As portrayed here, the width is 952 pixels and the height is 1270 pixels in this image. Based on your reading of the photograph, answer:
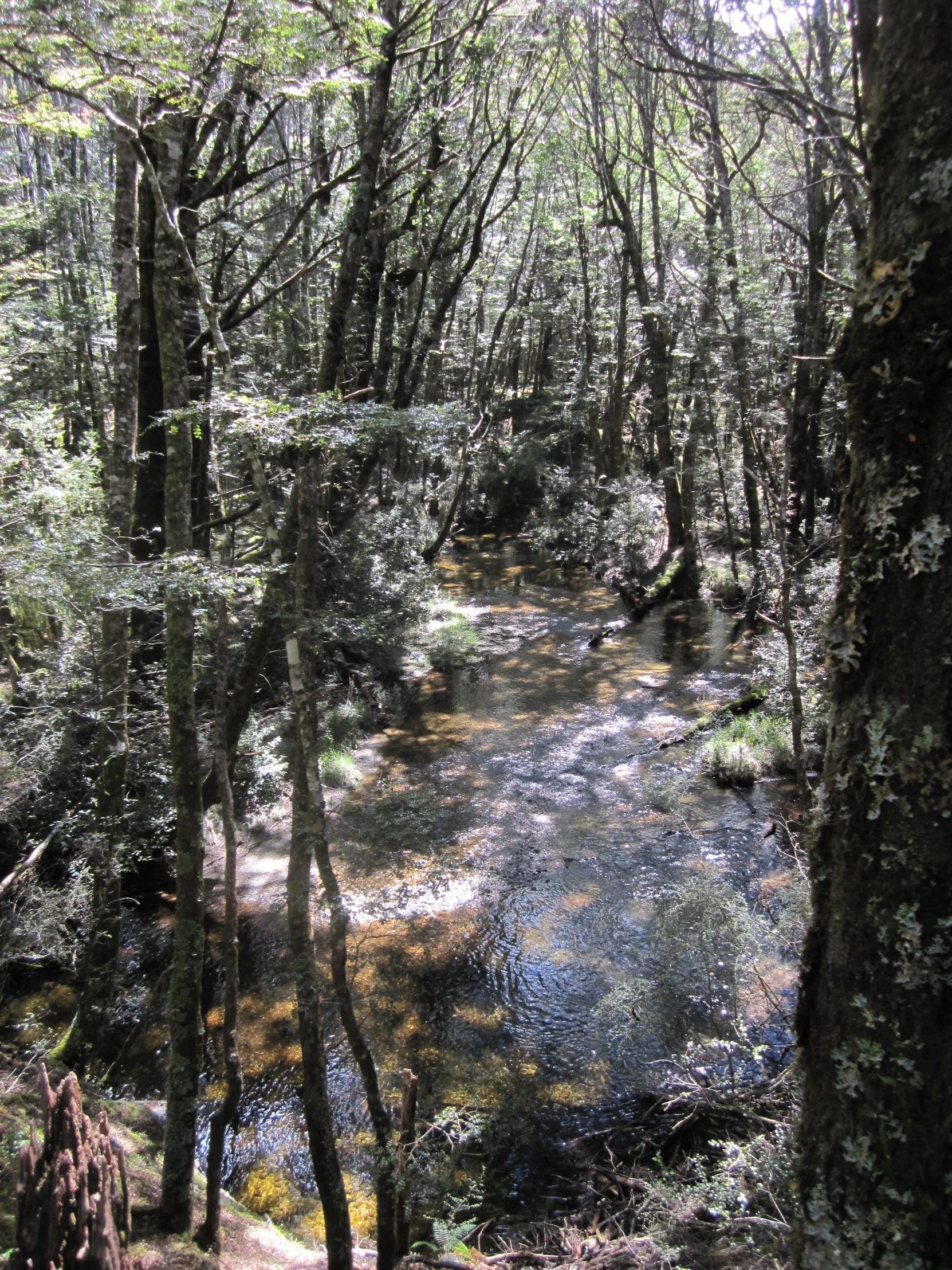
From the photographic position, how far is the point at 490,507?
2961 cm

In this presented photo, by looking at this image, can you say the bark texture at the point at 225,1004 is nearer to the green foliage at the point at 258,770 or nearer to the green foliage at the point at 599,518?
the green foliage at the point at 258,770

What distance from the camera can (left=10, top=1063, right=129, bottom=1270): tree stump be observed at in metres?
2.52

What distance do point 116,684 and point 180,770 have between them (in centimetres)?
197

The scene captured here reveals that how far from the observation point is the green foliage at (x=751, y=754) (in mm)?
9688

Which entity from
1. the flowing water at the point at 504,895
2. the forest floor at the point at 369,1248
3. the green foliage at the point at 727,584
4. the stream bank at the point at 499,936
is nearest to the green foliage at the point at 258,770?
the stream bank at the point at 499,936

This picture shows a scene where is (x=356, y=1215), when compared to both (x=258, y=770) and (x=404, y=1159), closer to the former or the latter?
(x=404, y=1159)

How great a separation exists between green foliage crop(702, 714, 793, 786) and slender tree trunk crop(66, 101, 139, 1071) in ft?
24.4

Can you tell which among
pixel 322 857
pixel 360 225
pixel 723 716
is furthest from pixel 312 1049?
pixel 723 716

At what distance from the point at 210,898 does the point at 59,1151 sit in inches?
238

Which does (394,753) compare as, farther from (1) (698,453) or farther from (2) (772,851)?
(1) (698,453)

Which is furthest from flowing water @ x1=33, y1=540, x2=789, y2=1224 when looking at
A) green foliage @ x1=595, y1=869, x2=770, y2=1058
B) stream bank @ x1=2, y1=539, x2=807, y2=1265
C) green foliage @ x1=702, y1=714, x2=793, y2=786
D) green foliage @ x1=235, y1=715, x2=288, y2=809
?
green foliage @ x1=235, y1=715, x2=288, y2=809

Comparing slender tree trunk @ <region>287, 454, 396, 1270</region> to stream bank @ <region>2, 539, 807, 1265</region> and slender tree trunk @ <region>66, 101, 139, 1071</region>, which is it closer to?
stream bank @ <region>2, 539, 807, 1265</region>

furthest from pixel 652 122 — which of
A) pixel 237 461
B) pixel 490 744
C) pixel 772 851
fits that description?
pixel 772 851

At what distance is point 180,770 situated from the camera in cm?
493
